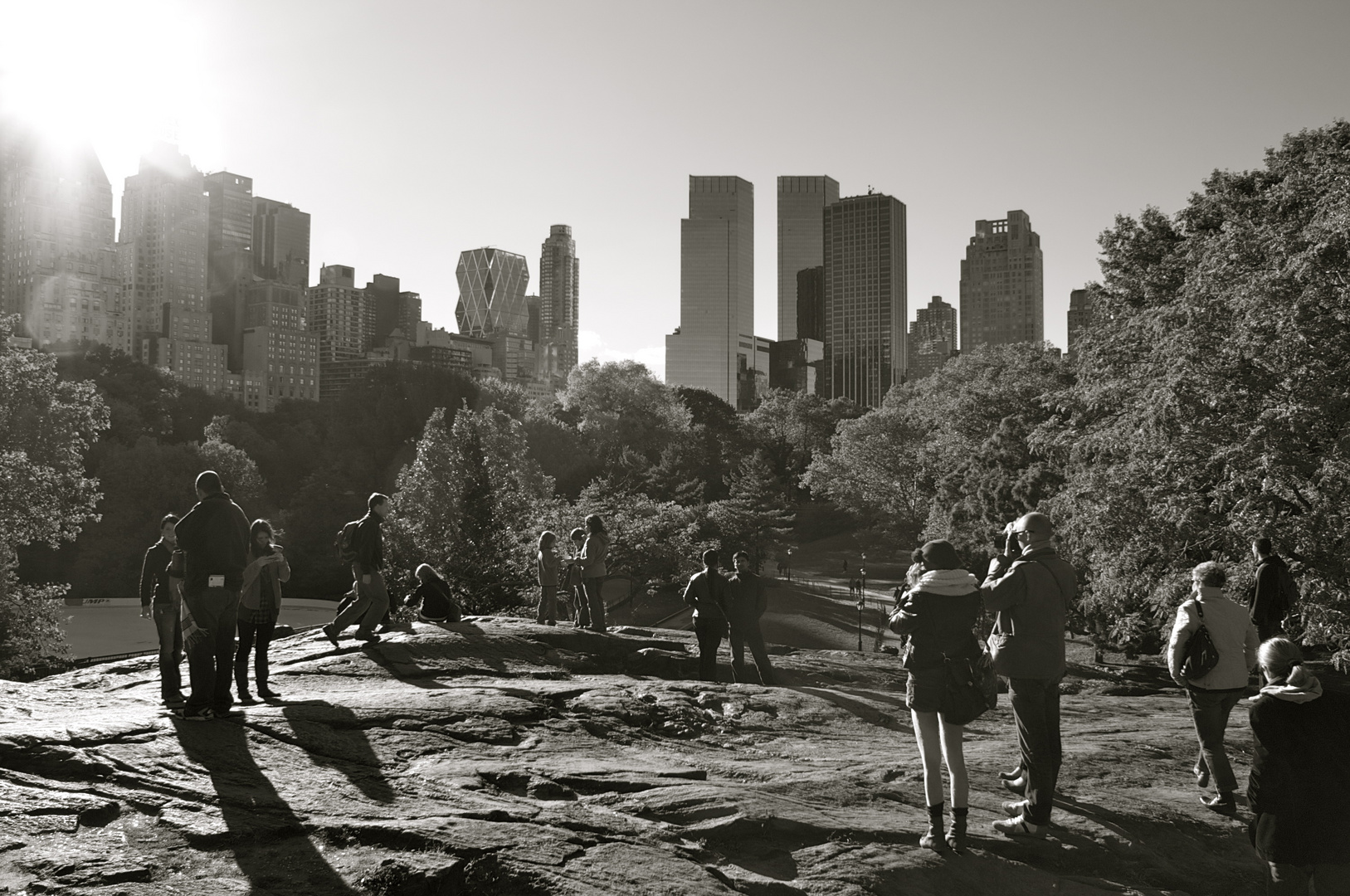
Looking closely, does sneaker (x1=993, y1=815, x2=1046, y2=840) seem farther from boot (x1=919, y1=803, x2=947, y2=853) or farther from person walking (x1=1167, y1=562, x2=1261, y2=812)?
person walking (x1=1167, y1=562, x2=1261, y2=812)

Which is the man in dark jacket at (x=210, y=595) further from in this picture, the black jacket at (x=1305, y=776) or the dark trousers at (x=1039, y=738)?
the black jacket at (x=1305, y=776)

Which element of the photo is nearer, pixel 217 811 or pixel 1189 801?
pixel 217 811

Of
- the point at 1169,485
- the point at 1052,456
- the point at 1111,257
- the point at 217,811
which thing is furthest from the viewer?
the point at 1052,456

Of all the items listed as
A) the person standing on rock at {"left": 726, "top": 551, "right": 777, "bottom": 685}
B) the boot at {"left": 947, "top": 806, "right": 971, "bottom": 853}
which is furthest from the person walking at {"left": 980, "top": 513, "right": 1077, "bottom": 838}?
the person standing on rock at {"left": 726, "top": 551, "right": 777, "bottom": 685}

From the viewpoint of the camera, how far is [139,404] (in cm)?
6588

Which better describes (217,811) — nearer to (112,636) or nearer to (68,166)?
(112,636)

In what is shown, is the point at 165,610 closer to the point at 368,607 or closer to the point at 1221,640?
the point at 368,607

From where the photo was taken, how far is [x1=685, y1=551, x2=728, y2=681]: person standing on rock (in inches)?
417

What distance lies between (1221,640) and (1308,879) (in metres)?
1.89

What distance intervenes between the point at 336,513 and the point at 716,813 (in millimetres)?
55788

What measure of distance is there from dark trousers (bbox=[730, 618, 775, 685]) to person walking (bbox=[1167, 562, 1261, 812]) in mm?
4882

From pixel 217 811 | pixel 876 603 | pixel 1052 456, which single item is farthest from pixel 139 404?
pixel 217 811

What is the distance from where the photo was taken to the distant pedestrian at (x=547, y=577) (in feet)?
45.5

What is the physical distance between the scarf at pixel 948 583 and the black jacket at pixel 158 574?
6.57 metres
